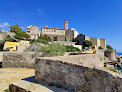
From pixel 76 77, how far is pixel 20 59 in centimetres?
744

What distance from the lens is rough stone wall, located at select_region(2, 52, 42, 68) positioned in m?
9.16

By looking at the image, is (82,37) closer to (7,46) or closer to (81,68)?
(7,46)

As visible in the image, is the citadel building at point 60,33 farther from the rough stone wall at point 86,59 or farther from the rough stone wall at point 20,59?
the rough stone wall at point 20,59

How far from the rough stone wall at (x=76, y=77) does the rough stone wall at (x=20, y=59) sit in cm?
457

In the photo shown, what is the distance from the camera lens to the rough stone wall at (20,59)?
30.1 feet

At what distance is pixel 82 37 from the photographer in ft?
202

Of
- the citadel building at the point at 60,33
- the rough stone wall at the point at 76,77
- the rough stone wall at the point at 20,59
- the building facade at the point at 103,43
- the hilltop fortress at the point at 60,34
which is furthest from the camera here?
the building facade at the point at 103,43

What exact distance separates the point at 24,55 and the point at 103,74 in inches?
318

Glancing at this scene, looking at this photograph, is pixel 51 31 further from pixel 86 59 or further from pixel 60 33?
pixel 86 59

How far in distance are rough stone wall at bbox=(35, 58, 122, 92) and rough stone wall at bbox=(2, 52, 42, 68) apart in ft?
15.0

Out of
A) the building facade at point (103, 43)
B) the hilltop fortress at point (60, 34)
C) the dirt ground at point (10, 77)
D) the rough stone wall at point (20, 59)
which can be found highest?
the hilltop fortress at point (60, 34)

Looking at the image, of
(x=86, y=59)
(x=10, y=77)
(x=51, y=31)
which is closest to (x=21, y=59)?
(x=10, y=77)

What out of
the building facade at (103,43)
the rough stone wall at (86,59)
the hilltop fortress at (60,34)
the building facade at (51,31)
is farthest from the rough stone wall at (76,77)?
the building facade at (103,43)

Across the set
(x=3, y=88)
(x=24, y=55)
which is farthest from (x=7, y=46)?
(x=3, y=88)
